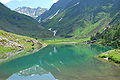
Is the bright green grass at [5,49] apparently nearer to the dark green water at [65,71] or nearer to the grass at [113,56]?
the dark green water at [65,71]

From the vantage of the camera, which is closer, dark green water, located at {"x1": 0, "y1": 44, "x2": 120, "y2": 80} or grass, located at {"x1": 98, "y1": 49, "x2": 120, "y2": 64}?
dark green water, located at {"x1": 0, "y1": 44, "x2": 120, "y2": 80}

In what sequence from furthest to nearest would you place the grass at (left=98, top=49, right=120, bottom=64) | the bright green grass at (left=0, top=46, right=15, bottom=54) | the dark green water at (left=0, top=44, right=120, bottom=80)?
1. the bright green grass at (left=0, top=46, right=15, bottom=54)
2. the grass at (left=98, top=49, right=120, bottom=64)
3. the dark green water at (left=0, top=44, right=120, bottom=80)

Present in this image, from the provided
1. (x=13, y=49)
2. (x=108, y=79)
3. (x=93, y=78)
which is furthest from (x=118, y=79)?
(x=13, y=49)

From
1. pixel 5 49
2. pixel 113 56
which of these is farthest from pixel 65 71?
pixel 5 49

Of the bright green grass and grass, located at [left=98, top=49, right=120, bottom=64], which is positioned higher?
the bright green grass

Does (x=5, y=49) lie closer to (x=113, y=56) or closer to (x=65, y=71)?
(x=113, y=56)

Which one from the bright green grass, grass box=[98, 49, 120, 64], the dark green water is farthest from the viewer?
the bright green grass

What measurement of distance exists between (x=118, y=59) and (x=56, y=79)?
135ft

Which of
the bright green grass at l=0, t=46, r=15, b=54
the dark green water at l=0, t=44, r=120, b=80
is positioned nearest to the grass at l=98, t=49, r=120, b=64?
the dark green water at l=0, t=44, r=120, b=80

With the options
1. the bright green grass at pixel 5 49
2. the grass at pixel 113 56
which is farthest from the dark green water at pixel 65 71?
the bright green grass at pixel 5 49

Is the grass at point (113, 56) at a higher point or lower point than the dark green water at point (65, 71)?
higher

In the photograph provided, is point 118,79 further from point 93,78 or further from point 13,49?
point 13,49

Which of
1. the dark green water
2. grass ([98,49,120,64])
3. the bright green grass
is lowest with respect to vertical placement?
the dark green water

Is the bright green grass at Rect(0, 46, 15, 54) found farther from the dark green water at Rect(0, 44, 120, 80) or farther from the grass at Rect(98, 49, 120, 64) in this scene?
the grass at Rect(98, 49, 120, 64)
